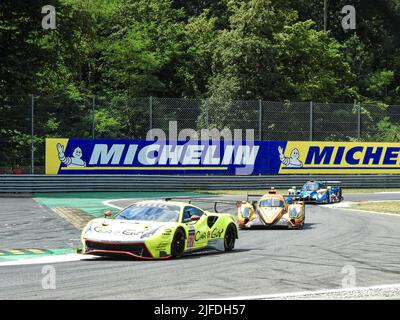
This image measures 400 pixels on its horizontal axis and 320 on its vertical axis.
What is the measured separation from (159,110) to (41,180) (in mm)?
6972

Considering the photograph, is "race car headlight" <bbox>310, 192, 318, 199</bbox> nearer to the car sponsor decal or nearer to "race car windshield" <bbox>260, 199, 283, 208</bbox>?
"race car windshield" <bbox>260, 199, 283, 208</bbox>

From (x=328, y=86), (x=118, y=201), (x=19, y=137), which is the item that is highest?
(x=328, y=86)

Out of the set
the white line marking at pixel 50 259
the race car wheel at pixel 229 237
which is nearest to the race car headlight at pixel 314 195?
the race car wheel at pixel 229 237

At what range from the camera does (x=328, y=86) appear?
61.6 meters

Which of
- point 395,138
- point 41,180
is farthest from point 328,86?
point 41,180

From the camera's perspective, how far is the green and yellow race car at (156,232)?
1467 centimetres

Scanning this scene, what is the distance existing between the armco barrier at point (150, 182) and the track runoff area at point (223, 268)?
11.3m

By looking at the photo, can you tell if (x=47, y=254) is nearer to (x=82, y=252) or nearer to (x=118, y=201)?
(x=82, y=252)

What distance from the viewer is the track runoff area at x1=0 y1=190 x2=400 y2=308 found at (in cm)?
1102

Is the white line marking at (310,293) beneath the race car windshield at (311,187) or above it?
beneath

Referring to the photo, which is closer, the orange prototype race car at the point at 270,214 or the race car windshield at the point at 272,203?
the orange prototype race car at the point at 270,214

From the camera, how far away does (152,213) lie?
52.1 feet

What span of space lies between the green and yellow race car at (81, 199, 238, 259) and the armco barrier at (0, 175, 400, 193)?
19.3 m

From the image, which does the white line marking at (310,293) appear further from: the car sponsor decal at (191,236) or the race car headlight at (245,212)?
the race car headlight at (245,212)
